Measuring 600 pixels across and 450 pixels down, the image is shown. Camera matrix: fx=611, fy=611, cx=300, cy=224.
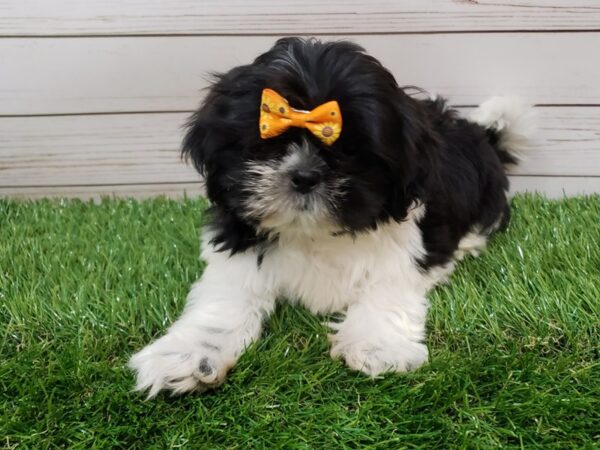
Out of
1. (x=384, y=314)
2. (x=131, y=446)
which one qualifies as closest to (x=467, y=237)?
(x=384, y=314)

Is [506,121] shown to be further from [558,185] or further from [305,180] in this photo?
[305,180]

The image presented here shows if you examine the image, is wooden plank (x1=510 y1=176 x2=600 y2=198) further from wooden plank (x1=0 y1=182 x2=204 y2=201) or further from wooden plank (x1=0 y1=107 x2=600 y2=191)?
wooden plank (x1=0 y1=182 x2=204 y2=201)

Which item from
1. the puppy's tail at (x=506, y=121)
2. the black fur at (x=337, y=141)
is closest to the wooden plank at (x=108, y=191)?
the black fur at (x=337, y=141)

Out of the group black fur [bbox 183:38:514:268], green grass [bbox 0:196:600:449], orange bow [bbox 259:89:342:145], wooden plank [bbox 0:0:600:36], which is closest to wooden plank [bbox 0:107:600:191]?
wooden plank [bbox 0:0:600:36]

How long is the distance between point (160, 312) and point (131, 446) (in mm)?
475

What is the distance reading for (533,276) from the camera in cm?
178

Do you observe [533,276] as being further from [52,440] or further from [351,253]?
[52,440]

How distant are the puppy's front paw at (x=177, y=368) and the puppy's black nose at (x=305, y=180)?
0.44 meters

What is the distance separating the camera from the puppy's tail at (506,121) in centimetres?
229

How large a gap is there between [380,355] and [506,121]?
123 cm

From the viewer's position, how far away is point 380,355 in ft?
4.81

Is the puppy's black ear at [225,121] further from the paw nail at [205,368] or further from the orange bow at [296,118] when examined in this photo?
the paw nail at [205,368]

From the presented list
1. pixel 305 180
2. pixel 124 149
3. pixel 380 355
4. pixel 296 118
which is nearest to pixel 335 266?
pixel 380 355

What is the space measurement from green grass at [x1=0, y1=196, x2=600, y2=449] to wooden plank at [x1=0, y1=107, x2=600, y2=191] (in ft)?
1.80
